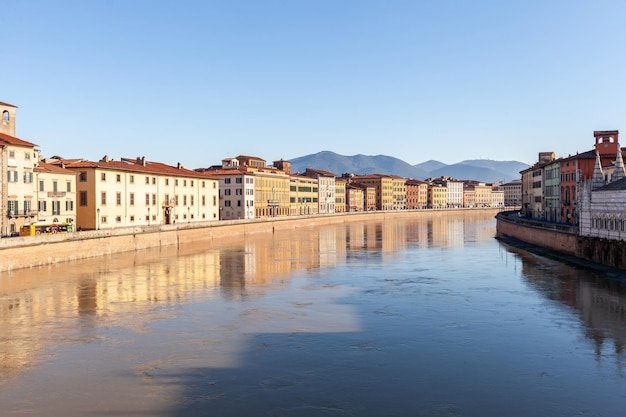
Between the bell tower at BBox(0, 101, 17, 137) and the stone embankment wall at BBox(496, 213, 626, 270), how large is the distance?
62702mm

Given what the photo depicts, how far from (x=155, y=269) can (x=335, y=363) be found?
34.6m

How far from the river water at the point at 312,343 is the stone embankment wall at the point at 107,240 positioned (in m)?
2.07

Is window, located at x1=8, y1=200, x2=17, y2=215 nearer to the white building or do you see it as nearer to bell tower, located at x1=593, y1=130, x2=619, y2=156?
the white building

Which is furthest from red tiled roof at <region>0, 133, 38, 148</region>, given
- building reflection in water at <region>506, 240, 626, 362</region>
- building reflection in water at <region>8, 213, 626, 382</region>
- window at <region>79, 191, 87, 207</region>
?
building reflection in water at <region>506, 240, 626, 362</region>

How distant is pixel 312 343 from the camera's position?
26.9m

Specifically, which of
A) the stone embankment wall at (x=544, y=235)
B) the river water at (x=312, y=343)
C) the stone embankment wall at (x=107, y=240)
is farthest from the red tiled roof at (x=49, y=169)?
the stone embankment wall at (x=544, y=235)

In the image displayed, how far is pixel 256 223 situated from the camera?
106 metres

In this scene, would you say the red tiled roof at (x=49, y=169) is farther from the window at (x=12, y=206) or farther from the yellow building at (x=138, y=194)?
the window at (x=12, y=206)

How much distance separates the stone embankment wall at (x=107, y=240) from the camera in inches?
2005

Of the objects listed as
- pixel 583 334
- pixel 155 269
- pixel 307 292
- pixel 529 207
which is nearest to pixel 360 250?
pixel 155 269

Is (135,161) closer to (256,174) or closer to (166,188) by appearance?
(166,188)

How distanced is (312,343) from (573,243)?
139ft

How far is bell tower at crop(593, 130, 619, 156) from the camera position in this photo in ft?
275

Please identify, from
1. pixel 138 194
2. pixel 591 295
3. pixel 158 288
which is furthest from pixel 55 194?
pixel 591 295
